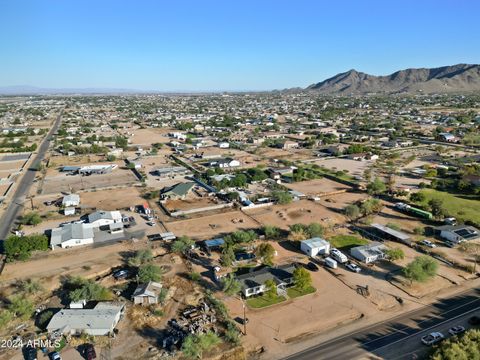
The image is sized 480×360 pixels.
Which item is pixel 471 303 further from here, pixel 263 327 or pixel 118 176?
pixel 118 176

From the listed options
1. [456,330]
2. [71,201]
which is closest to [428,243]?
[456,330]

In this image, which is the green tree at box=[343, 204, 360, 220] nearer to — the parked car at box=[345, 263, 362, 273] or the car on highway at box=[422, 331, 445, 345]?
the parked car at box=[345, 263, 362, 273]

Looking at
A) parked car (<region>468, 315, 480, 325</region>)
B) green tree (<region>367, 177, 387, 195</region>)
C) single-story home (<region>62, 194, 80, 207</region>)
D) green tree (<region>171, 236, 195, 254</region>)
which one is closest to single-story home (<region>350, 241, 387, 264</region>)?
parked car (<region>468, 315, 480, 325</region>)

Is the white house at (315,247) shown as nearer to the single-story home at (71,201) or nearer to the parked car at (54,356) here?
the parked car at (54,356)

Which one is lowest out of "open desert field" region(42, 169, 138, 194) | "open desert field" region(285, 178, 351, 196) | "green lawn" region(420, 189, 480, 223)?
"open desert field" region(42, 169, 138, 194)

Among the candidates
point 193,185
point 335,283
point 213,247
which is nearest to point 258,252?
point 213,247

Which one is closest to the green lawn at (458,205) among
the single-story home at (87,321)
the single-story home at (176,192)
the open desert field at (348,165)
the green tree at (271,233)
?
the open desert field at (348,165)

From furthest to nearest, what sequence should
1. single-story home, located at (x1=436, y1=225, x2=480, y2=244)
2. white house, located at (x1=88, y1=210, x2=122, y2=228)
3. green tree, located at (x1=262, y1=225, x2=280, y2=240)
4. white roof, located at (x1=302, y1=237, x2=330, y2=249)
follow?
white house, located at (x1=88, y1=210, x2=122, y2=228) < green tree, located at (x1=262, y1=225, x2=280, y2=240) < single-story home, located at (x1=436, y1=225, x2=480, y2=244) < white roof, located at (x1=302, y1=237, x2=330, y2=249)
